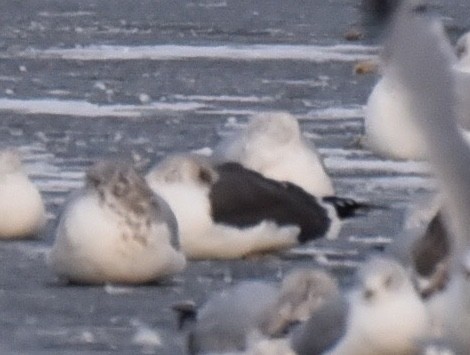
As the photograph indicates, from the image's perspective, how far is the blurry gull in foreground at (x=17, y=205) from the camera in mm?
11391

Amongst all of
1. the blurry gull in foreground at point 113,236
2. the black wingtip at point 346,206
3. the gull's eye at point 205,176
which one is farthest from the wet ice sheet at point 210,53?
the blurry gull in foreground at point 113,236

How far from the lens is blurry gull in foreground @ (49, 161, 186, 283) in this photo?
9.94 meters

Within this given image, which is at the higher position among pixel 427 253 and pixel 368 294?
pixel 368 294

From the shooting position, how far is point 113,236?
10.0 metres

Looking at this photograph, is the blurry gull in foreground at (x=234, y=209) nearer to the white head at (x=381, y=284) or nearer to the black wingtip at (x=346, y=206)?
the black wingtip at (x=346, y=206)

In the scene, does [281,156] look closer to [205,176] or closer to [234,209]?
[234,209]

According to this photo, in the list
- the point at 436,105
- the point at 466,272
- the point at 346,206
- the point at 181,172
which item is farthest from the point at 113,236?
the point at 436,105

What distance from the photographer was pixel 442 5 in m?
26.2

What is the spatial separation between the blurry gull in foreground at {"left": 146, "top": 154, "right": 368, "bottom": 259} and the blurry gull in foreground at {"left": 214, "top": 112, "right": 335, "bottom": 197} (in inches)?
23.0

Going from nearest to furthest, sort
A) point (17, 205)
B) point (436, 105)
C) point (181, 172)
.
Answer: point (436, 105)
point (181, 172)
point (17, 205)

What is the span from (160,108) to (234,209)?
21.0ft

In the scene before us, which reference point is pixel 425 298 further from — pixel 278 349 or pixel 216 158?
pixel 216 158

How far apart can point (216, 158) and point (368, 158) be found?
3036mm

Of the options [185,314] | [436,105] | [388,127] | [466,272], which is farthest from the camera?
[388,127]
